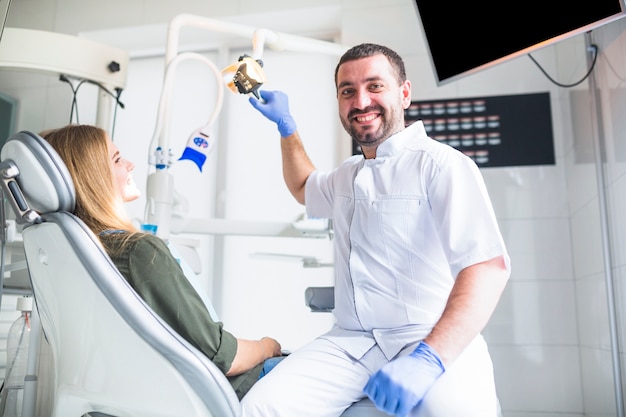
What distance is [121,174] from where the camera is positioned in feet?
4.44

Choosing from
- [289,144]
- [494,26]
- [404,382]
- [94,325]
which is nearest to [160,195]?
[289,144]

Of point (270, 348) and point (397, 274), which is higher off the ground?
point (397, 274)

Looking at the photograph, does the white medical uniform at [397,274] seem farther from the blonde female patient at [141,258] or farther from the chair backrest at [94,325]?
the chair backrest at [94,325]

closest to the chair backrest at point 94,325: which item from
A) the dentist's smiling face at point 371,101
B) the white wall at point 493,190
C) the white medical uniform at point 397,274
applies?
the white medical uniform at point 397,274

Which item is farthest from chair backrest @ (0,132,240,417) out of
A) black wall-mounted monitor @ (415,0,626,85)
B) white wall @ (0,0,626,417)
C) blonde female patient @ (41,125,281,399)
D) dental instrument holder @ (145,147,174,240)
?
white wall @ (0,0,626,417)

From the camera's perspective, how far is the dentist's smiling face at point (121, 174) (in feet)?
4.27

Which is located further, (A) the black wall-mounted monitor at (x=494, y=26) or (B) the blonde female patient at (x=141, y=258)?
(A) the black wall-mounted monitor at (x=494, y=26)

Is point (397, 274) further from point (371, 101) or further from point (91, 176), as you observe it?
point (91, 176)

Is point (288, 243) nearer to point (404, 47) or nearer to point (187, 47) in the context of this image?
point (404, 47)

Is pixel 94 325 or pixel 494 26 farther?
Result: pixel 494 26

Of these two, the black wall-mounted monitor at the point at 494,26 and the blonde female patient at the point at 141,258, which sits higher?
the black wall-mounted monitor at the point at 494,26

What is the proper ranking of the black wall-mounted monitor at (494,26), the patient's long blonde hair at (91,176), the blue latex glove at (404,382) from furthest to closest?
the black wall-mounted monitor at (494,26) → the patient's long blonde hair at (91,176) → the blue latex glove at (404,382)

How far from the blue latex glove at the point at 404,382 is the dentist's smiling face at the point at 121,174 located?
2.44 ft

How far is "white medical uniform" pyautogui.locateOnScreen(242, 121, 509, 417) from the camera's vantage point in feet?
3.99
